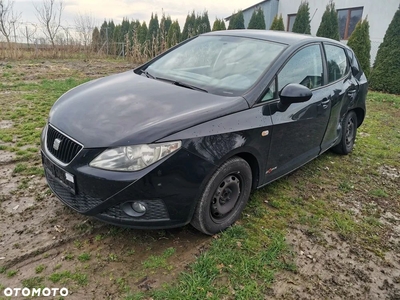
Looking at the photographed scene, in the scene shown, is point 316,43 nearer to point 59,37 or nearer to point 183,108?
point 183,108

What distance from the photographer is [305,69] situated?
127 inches

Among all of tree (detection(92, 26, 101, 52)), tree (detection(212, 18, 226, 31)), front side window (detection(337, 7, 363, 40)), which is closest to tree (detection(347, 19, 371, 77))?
front side window (detection(337, 7, 363, 40))

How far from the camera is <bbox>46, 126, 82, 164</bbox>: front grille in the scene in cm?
218

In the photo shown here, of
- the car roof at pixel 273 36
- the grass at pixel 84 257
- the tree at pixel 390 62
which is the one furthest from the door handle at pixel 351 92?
the tree at pixel 390 62

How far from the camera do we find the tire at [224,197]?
2.34 metres

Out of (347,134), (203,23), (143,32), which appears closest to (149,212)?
(347,134)

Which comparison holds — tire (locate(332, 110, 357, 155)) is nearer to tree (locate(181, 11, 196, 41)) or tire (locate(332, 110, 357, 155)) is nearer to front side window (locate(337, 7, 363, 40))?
front side window (locate(337, 7, 363, 40))

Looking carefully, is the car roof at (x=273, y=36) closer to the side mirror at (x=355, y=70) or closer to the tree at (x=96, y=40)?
the side mirror at (x=355, y=70)

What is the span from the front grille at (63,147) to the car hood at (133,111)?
0.05m

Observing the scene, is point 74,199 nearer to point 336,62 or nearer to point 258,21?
point 336,62

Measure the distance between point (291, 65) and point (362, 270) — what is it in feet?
6.13

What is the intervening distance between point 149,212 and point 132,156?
0.42 m

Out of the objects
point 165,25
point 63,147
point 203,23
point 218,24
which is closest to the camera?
point 63,147

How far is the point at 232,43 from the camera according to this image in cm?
325
